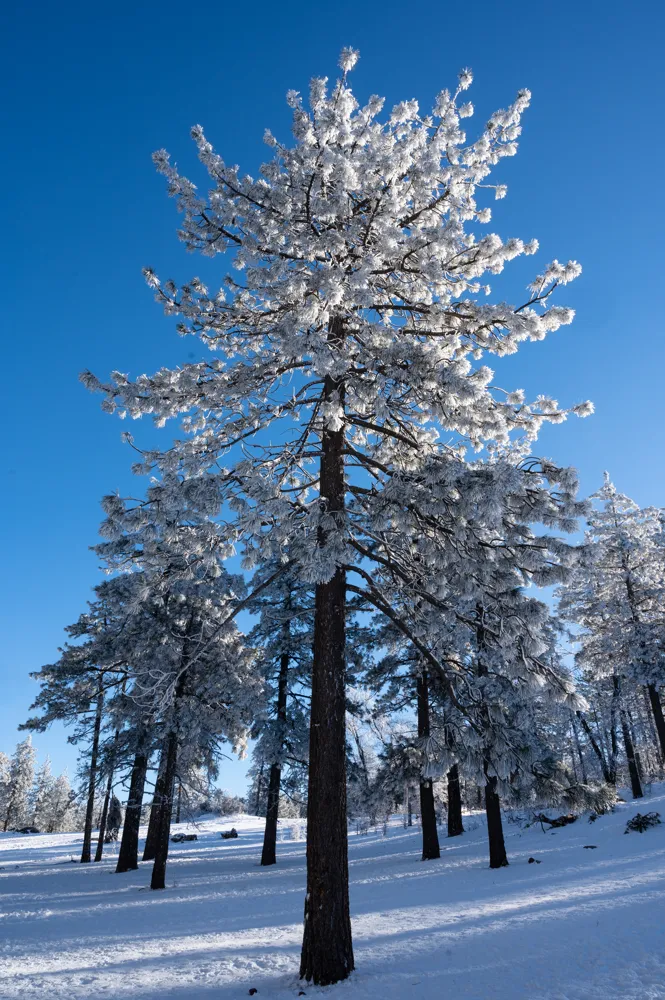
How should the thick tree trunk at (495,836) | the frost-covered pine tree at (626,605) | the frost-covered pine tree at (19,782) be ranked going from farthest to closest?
1. the frost-covered pine tree at (19,782)
2. the frost-covered pine tree at (626,605)
3. the thick tree trunk at (495,836)

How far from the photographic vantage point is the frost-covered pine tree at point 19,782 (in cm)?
6456

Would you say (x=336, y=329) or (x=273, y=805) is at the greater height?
(x=336, y=329)

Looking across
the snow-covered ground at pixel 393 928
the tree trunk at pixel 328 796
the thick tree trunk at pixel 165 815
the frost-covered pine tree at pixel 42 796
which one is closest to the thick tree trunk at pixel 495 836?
the snow-covered ground at pixel 393 928

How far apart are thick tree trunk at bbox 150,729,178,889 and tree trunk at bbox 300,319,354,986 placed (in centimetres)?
1091

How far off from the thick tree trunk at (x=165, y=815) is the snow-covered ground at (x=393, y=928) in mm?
457

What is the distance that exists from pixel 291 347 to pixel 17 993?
8.72m

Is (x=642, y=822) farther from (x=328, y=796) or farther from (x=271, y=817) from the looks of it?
(x=328, y=796)

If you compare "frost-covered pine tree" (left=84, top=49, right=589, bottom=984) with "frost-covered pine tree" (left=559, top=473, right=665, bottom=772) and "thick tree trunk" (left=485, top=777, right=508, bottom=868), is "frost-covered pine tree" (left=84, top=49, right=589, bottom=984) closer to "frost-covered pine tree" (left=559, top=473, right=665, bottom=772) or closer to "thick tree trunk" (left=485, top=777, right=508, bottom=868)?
"thick tree trunk" (left=485, top=777, right=508, bottom=868)

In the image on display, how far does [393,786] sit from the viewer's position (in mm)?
17438

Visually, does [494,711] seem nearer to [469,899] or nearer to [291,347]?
[291,347]

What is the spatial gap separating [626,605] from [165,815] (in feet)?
65.0

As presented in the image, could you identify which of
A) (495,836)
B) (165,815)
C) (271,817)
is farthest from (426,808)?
(165,815)

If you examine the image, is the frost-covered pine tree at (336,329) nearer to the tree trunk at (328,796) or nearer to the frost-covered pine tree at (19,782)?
the tree trunk at (328,796)

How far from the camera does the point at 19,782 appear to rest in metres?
64.8
